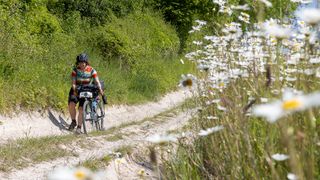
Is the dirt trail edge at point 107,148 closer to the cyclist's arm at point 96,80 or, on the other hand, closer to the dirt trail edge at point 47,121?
the dirt trail edge at point 47,121

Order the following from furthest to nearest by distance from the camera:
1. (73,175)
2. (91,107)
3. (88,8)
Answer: (88,8) < (91,107) < (73,175)

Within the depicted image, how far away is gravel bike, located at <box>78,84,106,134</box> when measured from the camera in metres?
10.5

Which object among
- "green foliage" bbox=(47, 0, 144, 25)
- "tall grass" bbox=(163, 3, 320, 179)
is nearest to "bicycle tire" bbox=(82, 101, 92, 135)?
"tall grass" bbox=(163, 3, 320, 179)

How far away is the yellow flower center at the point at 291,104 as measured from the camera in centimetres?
134

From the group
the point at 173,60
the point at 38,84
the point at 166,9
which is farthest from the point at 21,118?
the point at 166,9

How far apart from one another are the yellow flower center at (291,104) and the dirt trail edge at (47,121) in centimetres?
540

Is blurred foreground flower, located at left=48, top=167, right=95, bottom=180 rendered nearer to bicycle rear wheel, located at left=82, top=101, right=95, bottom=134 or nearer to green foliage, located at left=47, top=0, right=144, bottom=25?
bicycle rear wheel, located at left=82, top=101, right=95, bottom=134

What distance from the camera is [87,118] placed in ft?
37.6

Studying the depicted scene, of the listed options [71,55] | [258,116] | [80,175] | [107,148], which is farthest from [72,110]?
[80,175]

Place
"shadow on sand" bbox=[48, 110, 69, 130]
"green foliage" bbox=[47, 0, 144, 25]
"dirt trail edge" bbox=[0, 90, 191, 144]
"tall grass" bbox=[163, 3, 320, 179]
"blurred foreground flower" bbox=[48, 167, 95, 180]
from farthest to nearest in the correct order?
"green foliage" bbox=[47, 0, 144, 25] → "shadow on sand" bbox=[48, 110, 69, 130] → "dirt trail edge" bbox=[0, 90, 191, 144] → "tall grass" bbox=[163, 3, 320, 179] → "blurred foreground flower" bbox=[48, 167, 95, 180]

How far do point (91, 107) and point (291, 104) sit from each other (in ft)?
32.0

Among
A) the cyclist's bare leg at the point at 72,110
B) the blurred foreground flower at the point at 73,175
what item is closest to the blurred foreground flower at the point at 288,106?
the blurred foreground flower at the point at 73,175

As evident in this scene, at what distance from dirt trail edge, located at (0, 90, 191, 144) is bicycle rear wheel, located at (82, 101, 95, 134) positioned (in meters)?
0.50

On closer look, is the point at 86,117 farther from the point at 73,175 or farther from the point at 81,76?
the point at 73,175
